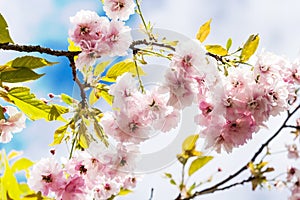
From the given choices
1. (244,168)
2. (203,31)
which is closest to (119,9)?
(203,31)

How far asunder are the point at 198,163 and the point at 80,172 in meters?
0.74

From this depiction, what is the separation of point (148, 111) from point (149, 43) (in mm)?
215

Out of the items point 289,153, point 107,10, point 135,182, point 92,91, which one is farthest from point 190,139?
point 289,153

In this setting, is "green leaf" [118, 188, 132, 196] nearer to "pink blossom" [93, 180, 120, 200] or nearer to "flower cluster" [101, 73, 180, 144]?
"pink blossom" [93, 180, 120, 200]

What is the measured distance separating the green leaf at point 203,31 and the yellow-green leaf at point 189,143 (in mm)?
523

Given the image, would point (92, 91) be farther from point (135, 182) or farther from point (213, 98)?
point (135, 182)

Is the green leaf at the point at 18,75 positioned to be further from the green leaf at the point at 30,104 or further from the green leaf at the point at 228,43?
the green leaf at the point at 228,43

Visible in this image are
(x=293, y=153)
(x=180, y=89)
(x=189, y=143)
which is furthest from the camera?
(x=293, y=153)

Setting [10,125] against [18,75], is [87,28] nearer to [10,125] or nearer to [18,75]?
[18,75]

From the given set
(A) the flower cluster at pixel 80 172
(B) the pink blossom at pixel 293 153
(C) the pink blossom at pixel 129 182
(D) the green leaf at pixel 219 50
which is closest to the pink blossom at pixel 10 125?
(A) the flower cluster at pixel 80 172

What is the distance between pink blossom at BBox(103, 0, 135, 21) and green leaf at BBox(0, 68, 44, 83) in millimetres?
296

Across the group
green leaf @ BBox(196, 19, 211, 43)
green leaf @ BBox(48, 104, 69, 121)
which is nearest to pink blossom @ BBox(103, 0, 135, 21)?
green leaf @ BBox(196, 19, 211, 43)

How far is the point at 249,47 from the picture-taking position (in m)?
1.09

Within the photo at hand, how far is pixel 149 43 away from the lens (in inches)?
43.2
